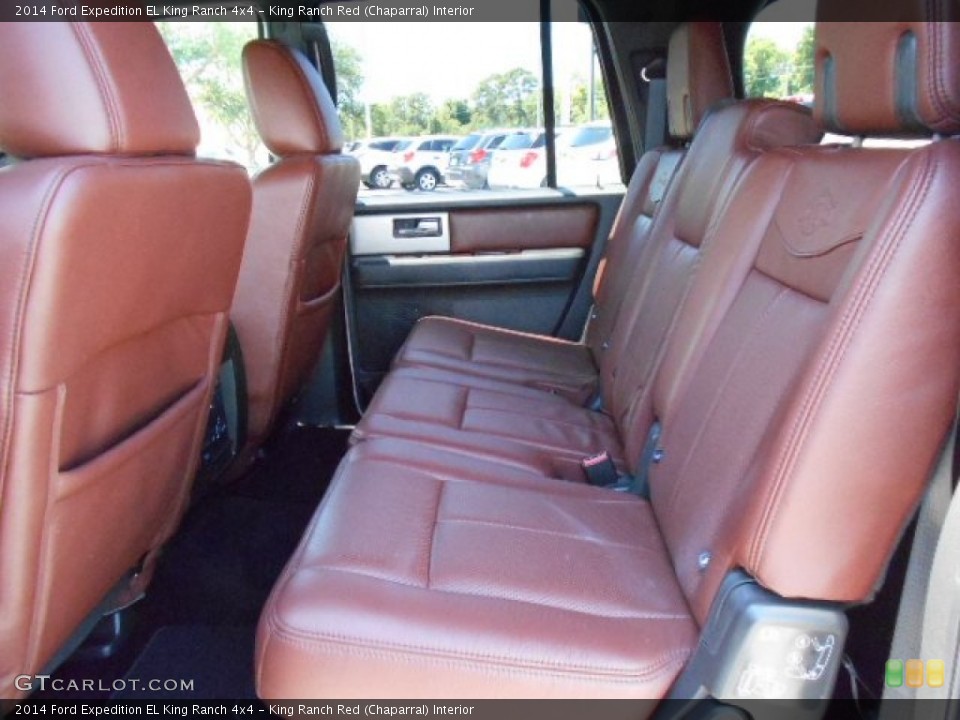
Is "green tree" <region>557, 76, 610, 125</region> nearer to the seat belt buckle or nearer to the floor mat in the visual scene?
the seat belt buckle

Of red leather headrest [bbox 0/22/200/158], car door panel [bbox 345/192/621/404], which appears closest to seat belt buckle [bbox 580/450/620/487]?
red leather headrest [bbox 0/22/200/158]

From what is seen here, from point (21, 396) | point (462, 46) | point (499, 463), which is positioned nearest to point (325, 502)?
point (499, 463)

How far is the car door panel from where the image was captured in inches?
123

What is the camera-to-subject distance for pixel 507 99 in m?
3.12

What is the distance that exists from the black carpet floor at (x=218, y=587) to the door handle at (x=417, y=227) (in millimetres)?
793

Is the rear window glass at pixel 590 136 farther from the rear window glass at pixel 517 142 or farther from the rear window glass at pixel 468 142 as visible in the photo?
the rear window glass at pixel 468 142

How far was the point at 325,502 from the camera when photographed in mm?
1402

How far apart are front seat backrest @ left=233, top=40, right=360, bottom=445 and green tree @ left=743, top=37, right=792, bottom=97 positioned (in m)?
1.12

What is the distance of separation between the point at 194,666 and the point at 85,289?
36.5 inches

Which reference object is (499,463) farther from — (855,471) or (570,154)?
(570,154)

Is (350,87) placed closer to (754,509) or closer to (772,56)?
(772,56)

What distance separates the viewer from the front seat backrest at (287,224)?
2.10 meters

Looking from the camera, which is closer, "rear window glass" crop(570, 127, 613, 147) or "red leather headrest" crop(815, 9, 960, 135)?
"red leather headrest" crop(815, 9, 960, 135)

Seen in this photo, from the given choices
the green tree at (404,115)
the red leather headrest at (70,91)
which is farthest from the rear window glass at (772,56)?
the red leather headrest at (70,91)
